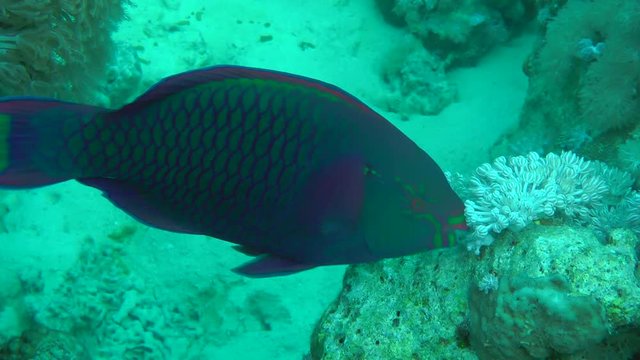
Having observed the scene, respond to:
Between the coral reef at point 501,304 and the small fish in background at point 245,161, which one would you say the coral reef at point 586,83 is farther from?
the small fish in background at point 245,161

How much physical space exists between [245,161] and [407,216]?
555mm

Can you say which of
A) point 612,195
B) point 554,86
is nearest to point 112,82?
point 554,86

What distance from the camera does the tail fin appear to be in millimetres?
1538

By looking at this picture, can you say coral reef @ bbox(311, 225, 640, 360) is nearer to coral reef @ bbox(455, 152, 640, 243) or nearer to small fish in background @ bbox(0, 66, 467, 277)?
coral reef @ bbox(455, 152, 640, 243)

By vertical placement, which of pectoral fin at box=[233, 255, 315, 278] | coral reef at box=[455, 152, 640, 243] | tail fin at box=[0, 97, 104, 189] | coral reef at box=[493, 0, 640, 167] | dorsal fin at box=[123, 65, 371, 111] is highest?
coral reef at box=[493, 0, 640, 167]

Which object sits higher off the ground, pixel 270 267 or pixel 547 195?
pixel 547 195

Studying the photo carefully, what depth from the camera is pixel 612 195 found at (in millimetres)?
3055

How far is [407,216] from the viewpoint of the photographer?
5.66ft

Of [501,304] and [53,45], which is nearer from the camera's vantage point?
[501,304]

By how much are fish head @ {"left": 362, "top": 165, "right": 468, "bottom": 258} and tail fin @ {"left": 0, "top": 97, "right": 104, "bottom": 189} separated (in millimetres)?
877

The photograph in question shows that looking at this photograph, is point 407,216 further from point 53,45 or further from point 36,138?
point 53,45

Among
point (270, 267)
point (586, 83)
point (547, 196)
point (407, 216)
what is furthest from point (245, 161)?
point (586, 83)

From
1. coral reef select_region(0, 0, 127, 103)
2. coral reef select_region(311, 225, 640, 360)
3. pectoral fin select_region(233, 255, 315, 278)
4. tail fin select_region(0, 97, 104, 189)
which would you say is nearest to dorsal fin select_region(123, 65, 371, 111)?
tail fin select_region(0, 97, 104, 189)

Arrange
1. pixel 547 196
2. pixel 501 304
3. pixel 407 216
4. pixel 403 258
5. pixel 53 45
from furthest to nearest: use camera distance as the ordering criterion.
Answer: pixel 53 45 < pixel 403 258 < pixel 547 196 < pixel 501 304 < pixel 407 216
